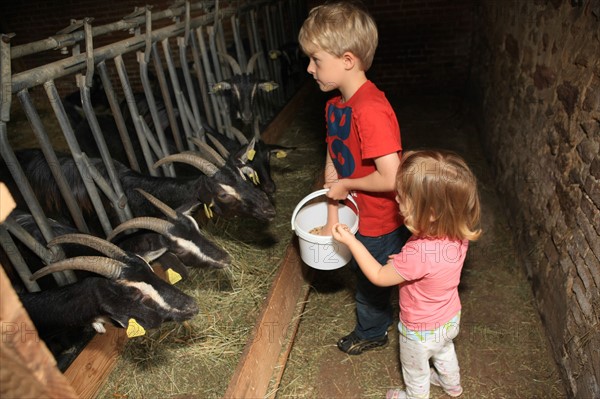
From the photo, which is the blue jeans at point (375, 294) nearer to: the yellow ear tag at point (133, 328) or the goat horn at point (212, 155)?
the yellow ear tag at point (133, 328)

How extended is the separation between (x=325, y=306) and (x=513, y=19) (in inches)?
149

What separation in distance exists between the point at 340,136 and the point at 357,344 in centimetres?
159

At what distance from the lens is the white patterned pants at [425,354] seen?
2.13m

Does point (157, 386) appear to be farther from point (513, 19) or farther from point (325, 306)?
point (513, 19)

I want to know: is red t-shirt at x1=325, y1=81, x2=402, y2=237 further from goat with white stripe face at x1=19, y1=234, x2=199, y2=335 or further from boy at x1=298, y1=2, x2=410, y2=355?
goat with white stripe face at x1=19, y1=234, x2=199, y2=335

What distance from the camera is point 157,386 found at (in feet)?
8.83

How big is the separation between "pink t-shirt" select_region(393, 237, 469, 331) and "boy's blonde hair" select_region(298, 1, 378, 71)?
0.97 meters

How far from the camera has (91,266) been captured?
87.2 inches

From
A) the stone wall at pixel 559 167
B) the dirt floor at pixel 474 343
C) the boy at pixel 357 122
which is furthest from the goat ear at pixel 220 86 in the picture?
the stone wall at pixel 559 167

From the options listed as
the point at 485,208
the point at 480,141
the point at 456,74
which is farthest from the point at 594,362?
the point at 456,74

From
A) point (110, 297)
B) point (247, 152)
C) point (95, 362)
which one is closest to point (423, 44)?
point (247, 152)

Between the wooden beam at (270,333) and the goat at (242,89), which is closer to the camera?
the wooden beam at (270,333)

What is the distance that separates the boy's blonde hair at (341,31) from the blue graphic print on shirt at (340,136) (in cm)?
30

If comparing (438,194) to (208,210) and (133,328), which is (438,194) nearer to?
(133,328)
